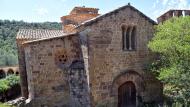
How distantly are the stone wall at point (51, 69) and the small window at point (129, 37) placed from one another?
8.97 ft

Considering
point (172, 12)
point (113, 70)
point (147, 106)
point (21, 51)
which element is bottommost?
point (147, 106)

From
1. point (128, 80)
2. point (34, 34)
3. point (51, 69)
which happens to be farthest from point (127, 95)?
point (34, 34)

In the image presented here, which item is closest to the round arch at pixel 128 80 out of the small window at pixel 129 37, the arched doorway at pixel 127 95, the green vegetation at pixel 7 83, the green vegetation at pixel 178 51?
the arched doorway at pixel 127 95

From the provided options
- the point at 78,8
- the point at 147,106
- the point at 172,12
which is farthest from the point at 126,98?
the point at 78,8

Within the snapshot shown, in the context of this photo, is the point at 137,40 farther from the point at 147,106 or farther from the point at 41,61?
the point at 41,61

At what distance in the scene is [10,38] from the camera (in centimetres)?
6016

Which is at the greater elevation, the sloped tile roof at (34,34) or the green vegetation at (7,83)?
the sloped tile roof at (34,34)

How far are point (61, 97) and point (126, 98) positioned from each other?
12.7ft

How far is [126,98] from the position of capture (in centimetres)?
1385

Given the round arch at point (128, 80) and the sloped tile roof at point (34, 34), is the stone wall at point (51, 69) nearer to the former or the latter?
the round arch at point (128, 80)

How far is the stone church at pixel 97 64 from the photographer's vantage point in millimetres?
12344

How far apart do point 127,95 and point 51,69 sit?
4780mm

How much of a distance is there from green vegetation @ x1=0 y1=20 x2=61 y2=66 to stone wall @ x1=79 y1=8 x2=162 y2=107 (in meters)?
48.2

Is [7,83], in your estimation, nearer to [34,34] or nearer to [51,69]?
[34,34]
